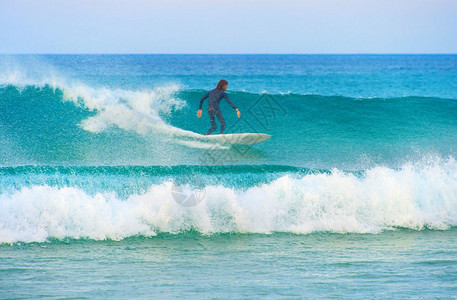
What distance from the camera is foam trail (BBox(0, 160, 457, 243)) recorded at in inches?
265

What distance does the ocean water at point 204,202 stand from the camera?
204 inches

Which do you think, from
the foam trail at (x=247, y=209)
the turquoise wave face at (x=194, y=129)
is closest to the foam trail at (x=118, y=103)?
the turquoise wave face at (x=194, y=129)

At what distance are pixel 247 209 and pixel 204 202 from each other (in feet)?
2.06

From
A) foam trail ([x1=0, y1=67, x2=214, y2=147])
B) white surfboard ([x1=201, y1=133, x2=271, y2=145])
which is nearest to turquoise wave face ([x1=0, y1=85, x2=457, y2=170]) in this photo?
foam trail ([x1=0, y1=67, x2=214, y2=147])

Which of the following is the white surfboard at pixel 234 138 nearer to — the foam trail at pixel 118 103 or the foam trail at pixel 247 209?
the foam trail at pixel 118 103

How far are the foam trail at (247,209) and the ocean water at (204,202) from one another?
0.07ft

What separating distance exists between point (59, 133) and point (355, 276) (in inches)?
322

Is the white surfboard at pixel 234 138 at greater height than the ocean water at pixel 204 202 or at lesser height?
greater

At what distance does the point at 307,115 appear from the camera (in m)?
14.2

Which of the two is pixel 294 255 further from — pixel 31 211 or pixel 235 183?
pixel 31 211

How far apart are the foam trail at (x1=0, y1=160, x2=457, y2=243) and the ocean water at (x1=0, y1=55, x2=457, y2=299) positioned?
2cm

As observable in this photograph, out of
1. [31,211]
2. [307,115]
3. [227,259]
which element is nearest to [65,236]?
[31,211]

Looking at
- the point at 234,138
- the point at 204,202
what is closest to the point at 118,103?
the point at 234,138

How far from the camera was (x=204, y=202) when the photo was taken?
7305 millimetres
